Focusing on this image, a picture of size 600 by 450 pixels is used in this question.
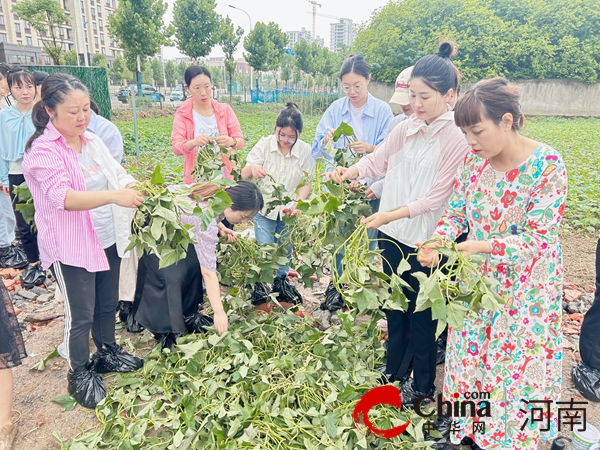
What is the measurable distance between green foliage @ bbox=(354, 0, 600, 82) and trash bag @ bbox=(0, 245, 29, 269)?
63.3 ft

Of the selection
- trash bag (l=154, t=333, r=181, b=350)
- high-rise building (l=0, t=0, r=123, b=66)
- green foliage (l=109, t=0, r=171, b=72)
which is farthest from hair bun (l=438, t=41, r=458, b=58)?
high-rise building (l=0, t=0, r=123, b=66)

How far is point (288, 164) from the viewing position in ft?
10.2

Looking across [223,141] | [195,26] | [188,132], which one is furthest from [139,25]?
[223,141]

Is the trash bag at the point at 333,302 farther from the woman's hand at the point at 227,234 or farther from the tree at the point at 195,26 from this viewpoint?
the tree at the point at 195,26

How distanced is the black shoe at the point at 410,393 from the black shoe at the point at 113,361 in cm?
146

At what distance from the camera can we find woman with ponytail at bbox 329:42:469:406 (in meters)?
1.90

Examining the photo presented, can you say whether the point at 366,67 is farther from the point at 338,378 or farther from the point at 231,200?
the point at 338,378

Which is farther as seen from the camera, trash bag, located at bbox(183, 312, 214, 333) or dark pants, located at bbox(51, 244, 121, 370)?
trash bag, located at bbox(183, 312, 214, 333)

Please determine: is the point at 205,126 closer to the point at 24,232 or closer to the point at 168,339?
the point at 168,339

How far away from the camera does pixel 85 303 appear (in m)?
2.20

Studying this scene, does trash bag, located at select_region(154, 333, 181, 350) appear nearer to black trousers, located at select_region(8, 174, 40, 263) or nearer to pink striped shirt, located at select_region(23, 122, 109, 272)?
pink striped shirt, located at select_region(23, 122, 109, 272)

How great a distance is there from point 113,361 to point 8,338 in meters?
0.66

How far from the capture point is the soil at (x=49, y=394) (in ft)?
7.01

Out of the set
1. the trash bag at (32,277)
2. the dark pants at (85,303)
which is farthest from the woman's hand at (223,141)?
the trash bag at (32,277)
